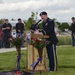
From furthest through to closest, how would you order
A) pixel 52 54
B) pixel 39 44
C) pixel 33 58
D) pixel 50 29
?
pixel 52 54
pixel 50 29
pixel 33 58
pixel 39 44

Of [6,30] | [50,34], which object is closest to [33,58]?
[50,34]

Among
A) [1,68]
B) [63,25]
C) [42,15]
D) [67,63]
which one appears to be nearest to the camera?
[42,15]

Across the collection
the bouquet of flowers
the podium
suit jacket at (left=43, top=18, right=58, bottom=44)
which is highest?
suit jacket at (left=43, top=18, right=58, bottom=44)

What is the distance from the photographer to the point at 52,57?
1075 cm

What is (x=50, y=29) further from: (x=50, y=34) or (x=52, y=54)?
(x=52, y=54)

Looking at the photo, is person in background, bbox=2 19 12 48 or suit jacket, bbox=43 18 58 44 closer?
suit jacket, bbox=43 18 58 44

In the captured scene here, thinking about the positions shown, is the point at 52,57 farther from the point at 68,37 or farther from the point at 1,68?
the point at 68,37

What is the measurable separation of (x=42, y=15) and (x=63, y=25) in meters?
53.9

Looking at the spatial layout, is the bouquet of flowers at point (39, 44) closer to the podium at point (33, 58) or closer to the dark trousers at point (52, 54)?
the podium at point (33, 58)

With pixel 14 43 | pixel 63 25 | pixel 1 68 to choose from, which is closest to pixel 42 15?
pixel 14 43

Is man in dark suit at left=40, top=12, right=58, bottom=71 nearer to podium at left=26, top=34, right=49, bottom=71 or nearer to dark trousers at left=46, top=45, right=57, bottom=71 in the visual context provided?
dark trousers at left=46, top=45, right=57, bottom=71

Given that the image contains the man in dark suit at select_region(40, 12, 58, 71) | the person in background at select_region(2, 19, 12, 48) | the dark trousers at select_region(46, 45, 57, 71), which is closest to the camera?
the man in dark suit at select_region(40, 12, 58, 71)

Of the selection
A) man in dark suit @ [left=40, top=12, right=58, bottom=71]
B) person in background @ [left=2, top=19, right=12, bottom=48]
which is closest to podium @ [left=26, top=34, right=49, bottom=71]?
man in dark suit @ [left=40, top=12, right=58, bottom=71]

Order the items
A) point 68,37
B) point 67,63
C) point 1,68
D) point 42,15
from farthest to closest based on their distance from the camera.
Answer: point 68,37
point 67,63
point 1,68
point 42,15
